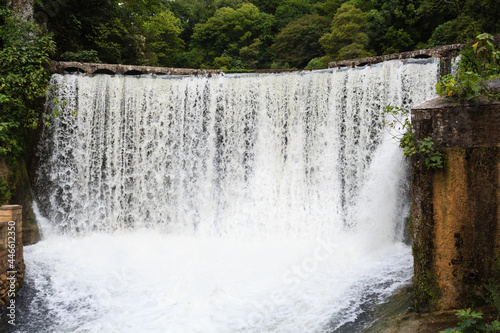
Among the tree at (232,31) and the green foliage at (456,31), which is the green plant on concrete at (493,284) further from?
the tree at (232,31)

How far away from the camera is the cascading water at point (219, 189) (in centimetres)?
679

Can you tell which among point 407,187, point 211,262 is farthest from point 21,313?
point 407,187

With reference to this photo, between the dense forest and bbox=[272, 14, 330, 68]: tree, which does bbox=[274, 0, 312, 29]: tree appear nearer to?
the dense forest

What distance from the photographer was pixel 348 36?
798 inches

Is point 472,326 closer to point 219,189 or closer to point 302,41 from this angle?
point 219,189

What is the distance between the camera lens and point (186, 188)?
9.61 meters

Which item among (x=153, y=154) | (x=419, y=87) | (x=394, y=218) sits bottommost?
(x=394, y=218)

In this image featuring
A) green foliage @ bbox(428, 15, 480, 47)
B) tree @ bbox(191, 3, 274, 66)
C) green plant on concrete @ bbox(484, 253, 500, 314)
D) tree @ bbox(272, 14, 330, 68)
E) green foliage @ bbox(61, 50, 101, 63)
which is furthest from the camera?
tree @ bbox(191, 3, 274, 66)

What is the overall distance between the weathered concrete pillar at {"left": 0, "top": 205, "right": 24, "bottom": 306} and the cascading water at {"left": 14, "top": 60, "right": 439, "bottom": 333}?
32 centimetres

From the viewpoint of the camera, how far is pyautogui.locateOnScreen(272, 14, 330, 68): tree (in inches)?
949

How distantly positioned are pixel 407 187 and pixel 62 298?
638 cm

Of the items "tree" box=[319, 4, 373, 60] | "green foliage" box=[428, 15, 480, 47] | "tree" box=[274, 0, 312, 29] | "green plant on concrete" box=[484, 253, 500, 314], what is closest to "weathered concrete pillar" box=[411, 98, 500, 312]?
"green plant on concrete" box=[484, 253, 500, 314]

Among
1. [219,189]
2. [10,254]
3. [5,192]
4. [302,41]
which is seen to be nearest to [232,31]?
[302,41]

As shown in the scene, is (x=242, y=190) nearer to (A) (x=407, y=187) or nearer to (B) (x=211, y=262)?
(B) (x=211, y=262)
